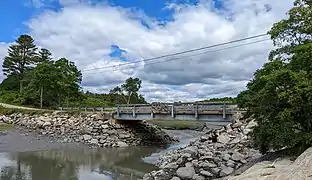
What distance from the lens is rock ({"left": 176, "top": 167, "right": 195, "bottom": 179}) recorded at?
1404 centimetres

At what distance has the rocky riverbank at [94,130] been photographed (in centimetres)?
3041

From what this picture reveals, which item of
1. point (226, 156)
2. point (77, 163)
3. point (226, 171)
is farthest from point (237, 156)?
point (77, 163)

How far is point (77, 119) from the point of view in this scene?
115 feet

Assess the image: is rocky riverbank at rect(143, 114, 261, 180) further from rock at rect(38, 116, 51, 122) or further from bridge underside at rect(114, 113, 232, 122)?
rock at rect(38, 116, 51, 122)

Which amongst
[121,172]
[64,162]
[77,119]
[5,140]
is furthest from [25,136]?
[121,172]

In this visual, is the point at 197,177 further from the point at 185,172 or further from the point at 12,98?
the point at 12,98

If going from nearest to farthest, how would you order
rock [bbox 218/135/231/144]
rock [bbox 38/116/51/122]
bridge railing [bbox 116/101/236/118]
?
rock [bbox 218/135/231/144] < bridge railing [bbox 116/101/236/118] < rock [bbox 38/116/51/122]

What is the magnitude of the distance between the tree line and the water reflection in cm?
2185

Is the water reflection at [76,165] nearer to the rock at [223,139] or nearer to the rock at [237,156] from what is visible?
the rock at [223,139]

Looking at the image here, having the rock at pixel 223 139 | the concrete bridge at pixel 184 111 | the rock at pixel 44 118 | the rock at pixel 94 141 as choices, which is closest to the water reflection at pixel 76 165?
the rock at pixel 94 141

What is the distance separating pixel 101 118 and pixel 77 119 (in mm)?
2995

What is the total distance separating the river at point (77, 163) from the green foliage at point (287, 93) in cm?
759

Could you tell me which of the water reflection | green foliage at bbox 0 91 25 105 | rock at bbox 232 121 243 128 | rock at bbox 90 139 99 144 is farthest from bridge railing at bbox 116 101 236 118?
green foliage at bbox 0 91 25 105

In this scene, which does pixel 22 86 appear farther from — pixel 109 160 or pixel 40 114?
pixel 109 160
